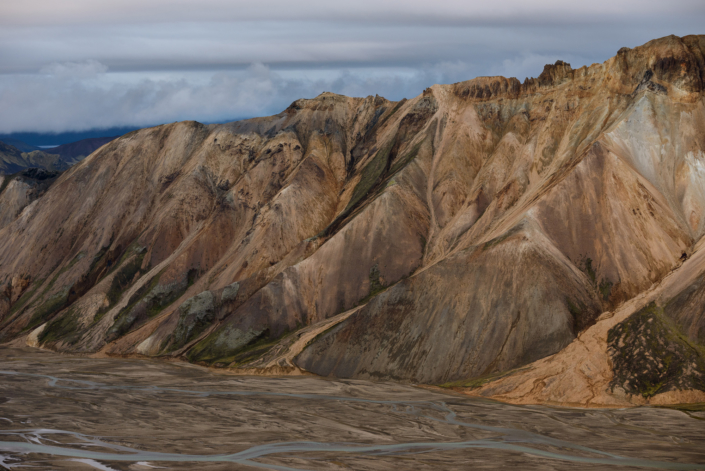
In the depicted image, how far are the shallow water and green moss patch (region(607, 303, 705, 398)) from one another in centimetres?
378

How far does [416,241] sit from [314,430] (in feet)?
115

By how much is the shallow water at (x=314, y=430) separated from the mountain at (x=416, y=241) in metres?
5.40

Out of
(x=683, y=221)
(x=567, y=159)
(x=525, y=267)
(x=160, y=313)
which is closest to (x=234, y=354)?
(x=160, y=313)

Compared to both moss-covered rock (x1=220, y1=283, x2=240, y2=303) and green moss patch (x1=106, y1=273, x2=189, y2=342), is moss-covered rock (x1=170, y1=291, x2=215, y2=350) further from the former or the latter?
green moss patch (x1=106, y1=273, x2=189, y2=342)

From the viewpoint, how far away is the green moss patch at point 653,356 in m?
42.2

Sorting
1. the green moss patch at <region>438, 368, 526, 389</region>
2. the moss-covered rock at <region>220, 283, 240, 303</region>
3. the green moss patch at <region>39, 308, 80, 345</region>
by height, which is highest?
the moss-covered rock at <region>220, 283, 240, 303</region>

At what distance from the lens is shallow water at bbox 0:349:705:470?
32000mm

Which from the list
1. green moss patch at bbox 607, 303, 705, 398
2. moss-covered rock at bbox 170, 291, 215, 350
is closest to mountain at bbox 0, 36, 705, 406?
green moss patch at bbox 607, 303, 705, 398

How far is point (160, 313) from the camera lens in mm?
80062

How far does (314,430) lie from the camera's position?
39.0m

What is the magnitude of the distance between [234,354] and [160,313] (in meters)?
18.7

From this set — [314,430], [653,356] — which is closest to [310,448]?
[314,430]

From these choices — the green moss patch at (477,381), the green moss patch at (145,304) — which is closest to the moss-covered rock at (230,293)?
the green moss patch at (145,304)

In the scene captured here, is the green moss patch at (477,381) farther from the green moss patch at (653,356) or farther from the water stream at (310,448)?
the water stream at (310,448)
